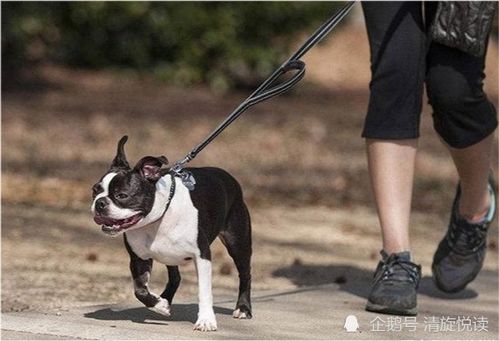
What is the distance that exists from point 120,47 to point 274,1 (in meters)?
1.96

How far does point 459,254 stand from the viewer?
5.71 metres

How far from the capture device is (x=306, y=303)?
532 cm

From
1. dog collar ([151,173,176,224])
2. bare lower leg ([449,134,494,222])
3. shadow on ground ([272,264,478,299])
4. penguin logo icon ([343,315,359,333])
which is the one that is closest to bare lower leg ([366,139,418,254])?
bare lower leg ([449,134,494,222])

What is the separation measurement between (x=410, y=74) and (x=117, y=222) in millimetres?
1585

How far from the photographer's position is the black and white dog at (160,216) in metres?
4.20

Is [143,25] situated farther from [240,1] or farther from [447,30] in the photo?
[447,30]

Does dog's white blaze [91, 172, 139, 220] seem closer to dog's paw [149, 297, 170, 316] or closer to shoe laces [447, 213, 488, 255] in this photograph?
dog's paw [149, 297, 170, 316]

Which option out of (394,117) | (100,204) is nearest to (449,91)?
(394,117)

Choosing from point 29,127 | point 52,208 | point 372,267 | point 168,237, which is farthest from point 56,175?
point 168,237

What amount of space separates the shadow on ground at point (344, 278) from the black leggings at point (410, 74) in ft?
2.75

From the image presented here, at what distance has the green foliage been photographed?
1366 cm

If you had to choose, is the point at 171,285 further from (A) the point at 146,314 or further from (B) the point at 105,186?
(B) the point at 105,186

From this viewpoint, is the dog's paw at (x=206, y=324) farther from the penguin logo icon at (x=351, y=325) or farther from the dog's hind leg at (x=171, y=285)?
the penguin logo icon at (x=351, y=325)

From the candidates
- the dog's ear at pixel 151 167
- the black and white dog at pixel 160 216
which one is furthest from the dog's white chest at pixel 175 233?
the dog's ear at pixel 151 167
